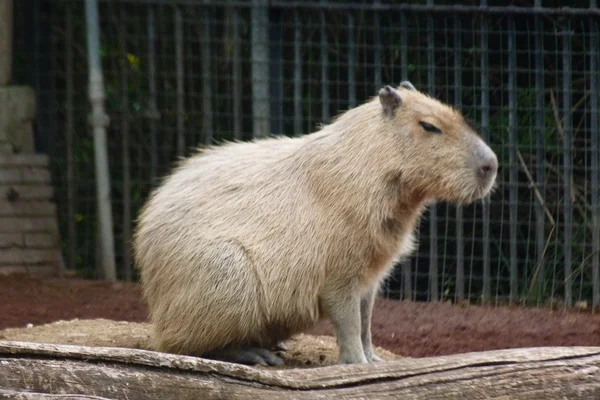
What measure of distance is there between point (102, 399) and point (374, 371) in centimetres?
101

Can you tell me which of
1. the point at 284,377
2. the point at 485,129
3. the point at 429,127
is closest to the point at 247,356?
the point at 284,377

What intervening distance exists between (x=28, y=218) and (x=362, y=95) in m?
2.65

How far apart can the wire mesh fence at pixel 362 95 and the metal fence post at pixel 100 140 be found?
0.62 feet

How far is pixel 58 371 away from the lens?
383 cm

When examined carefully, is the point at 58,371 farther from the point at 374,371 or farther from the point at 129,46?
the point at 129,46

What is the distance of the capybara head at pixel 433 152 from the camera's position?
17.5ft

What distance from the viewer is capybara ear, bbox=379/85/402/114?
5348 mm

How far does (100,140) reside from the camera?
8.34 m

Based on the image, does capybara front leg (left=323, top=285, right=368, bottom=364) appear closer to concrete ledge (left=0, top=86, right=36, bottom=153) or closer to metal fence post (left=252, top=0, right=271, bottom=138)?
metal fence post (left=252, top=0, right=271, bottom=138)

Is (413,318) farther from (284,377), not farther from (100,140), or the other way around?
(284,377)

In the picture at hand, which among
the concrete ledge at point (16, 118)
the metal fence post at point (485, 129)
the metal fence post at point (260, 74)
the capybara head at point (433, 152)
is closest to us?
the capybara head at point (433, 152)

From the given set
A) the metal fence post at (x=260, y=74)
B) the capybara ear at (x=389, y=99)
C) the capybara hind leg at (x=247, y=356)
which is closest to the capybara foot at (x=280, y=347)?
the capybara hind leg at (x=247, y=356)

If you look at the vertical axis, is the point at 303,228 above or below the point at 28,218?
above

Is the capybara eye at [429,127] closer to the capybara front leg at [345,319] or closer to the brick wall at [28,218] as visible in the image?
the capybara front leg at [345,319]
